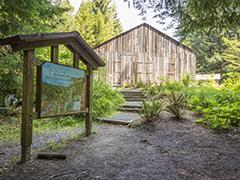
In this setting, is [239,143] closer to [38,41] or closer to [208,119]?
[208,119]

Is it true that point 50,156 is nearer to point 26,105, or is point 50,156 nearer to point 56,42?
point 26,105

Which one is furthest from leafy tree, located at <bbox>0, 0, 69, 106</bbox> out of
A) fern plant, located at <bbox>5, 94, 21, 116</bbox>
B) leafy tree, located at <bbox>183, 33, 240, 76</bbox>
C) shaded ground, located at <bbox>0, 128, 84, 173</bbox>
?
leafy tree, located at <bbox>183, 33, 240, 76</bbox>

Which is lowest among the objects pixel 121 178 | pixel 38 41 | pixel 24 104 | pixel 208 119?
pixel 121 178

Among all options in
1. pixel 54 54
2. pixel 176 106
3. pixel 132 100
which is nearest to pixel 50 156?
pixel 54 54

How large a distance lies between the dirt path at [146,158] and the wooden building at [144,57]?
1080cm

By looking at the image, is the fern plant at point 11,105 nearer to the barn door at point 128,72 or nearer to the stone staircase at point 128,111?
the stone staircase at point 128,111

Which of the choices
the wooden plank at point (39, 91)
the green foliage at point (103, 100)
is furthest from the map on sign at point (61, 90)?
the green foliage at point (103, 100)

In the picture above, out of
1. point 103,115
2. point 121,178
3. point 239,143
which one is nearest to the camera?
point 121,178

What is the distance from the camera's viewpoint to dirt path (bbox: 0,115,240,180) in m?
3.00

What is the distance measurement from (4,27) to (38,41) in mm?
2334

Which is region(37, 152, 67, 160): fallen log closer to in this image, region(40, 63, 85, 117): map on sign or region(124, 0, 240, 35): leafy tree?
region(40, 63, 85, 117): map on sign

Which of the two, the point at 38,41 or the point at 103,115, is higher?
the point at 38,41

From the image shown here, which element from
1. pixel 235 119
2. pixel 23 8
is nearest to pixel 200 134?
pixel 235 119

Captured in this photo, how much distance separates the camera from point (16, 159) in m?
3.61
